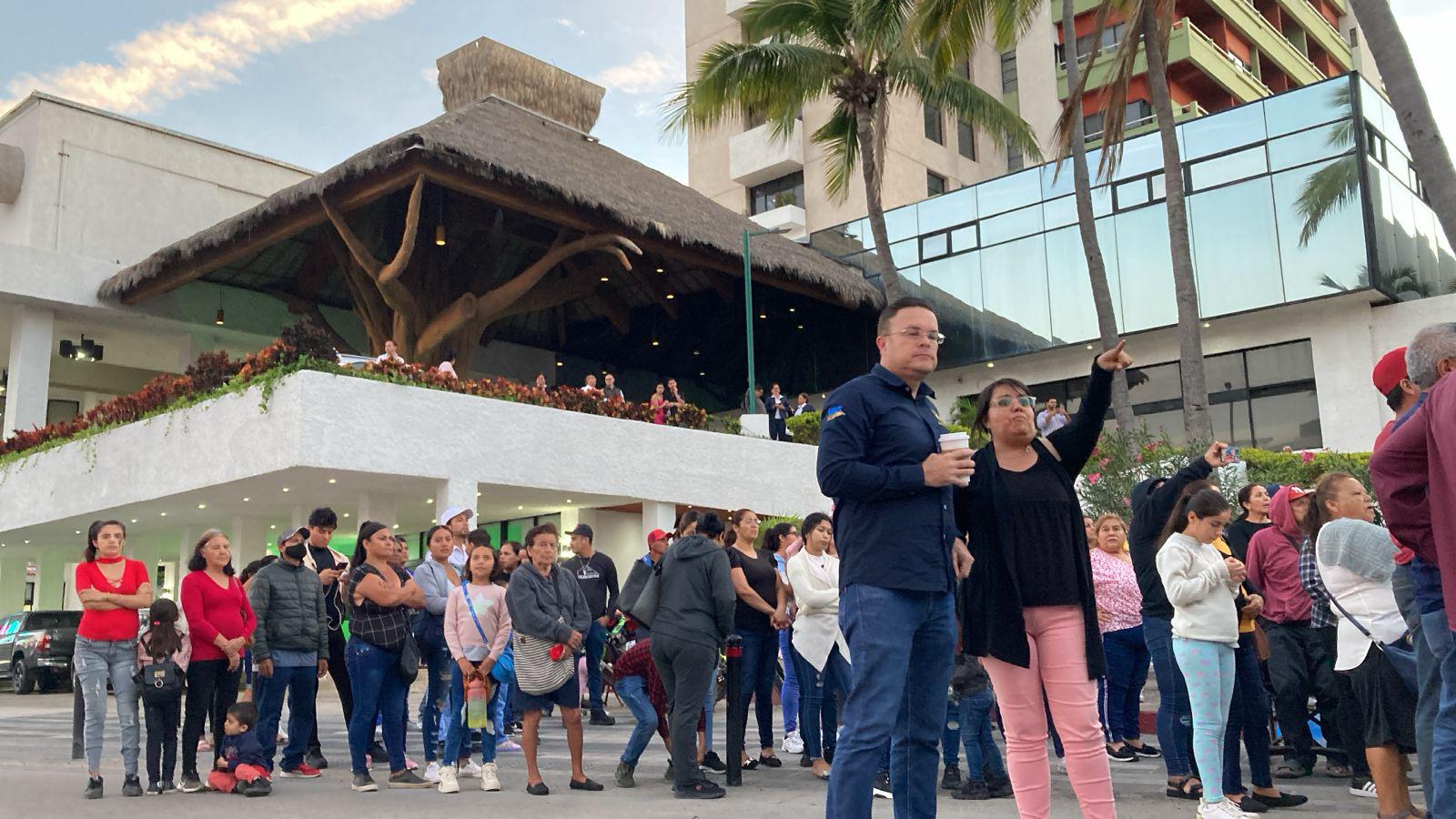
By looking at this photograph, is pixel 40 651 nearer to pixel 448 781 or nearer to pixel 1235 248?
pixel 448 781

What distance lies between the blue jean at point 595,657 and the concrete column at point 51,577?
66.3ft

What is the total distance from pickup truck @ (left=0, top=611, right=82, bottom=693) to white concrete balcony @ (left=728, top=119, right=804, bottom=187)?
78.7ft

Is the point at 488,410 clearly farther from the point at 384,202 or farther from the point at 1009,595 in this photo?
the point at 1009,595

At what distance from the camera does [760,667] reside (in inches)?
330

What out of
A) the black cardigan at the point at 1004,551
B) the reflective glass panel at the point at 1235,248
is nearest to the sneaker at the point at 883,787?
the black cardigan at the point at 1004,551

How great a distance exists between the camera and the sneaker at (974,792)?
693cm

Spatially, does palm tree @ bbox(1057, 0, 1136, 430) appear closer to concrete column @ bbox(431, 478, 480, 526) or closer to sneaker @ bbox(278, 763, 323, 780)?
concrete column @ bbox(431, 478, 480, 526)

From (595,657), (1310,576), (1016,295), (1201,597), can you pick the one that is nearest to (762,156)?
(1016,295)

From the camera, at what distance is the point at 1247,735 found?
6.34m

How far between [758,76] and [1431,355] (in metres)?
18.1

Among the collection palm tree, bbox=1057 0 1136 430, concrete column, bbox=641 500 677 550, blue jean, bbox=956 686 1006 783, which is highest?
palm tree, bbox=1057 0 1136 430

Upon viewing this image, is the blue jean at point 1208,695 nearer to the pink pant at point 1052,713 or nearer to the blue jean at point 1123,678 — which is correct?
the pink pant at point 1052,713

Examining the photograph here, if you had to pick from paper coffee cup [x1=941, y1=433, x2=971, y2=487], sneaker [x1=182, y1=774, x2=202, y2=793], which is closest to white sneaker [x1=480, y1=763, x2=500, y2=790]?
sneaker [x1=182, y1=774, x2=202, y2=793]

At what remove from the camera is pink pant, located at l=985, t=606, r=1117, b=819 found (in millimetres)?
4148
